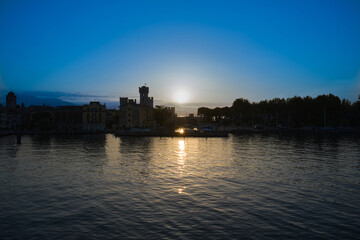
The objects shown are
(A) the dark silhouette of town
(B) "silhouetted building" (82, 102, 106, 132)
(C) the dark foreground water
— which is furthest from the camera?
(B) "silhouetted building" (82, 102, 106, 132)

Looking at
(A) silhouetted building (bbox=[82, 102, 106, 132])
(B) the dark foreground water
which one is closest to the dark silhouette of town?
(A) silhouetted building (bbox=[82, 102, 106, 132])

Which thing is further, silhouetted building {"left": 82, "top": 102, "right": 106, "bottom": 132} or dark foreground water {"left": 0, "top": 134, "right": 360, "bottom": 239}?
silhouetted building {"left": 82, "top": 102, "right": 106, "bottom": 132}

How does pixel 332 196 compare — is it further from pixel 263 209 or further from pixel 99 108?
pixel 99 108

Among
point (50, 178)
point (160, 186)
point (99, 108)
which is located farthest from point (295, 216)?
point (99, 108)

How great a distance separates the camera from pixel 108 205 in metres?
22.6

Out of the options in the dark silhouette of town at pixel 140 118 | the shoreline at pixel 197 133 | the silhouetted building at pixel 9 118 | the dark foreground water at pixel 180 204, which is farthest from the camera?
the silhouetted building at pixel 9 118

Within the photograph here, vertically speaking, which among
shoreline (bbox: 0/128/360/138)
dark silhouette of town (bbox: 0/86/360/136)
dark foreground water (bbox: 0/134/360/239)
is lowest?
dark foreground water (bbox: 0/134/360/239)

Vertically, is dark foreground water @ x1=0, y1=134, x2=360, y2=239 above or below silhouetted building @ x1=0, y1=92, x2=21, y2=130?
below

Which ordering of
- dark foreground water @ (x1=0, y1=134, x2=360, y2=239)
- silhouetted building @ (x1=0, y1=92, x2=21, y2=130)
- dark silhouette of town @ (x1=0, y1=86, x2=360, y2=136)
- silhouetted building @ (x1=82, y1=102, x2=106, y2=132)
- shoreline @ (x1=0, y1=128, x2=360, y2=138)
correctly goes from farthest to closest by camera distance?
silhouetted building @ (x1=0, y1=92, x2=21, y2=130) → silhouetted building @ (x1=82, y1=102, x2=106, y2=132) → dark silhouette of town @ (x1=0, y1=86, x2=360, y2=136) → shoreline @ (x1=0, y1=128, x2=360, y2=138) → dark foreground water @ (x1=0, y1=134, x2=360, y2=239)

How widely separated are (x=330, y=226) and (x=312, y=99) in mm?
172972

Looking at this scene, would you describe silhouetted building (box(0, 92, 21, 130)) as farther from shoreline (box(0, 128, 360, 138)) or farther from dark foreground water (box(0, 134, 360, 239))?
dark foreground water (box(0, 134, 360, 239))

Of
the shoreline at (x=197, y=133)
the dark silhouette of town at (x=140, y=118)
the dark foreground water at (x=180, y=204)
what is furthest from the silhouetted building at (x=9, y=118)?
the dark foreground water at (x=180, y=204)

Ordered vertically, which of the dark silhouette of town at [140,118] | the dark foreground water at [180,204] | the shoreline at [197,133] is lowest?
the dark foreground water at [180,204]

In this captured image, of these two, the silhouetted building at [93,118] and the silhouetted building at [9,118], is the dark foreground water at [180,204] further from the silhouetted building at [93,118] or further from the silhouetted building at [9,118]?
the silhouetted building at [9,118]
